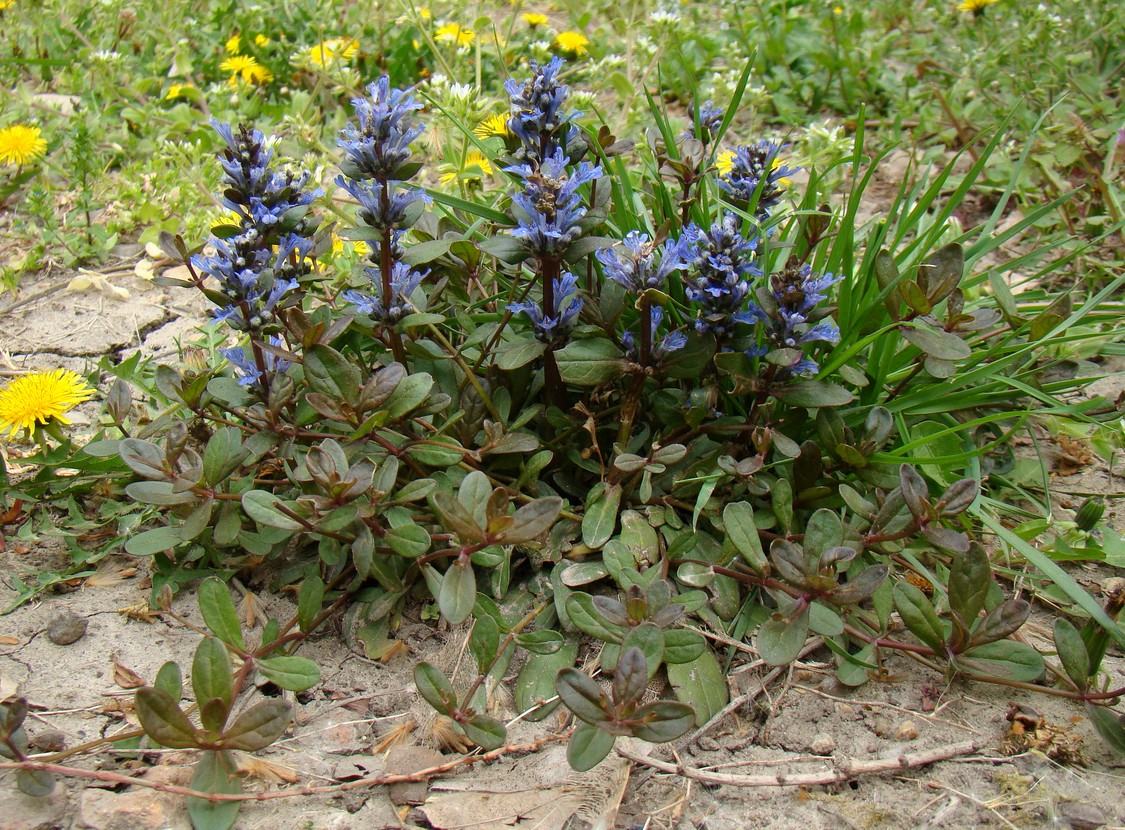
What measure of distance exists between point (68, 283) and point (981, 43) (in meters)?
4.42

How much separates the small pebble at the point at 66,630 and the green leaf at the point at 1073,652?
7.17ft

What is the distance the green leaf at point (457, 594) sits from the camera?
1674 millimetres

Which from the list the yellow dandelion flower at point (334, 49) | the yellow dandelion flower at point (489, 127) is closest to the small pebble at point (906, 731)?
the yellow dandelion flower at point (489, 127)

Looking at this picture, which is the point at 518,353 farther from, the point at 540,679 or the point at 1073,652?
the point at 1073,652

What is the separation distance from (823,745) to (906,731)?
0.18 metres

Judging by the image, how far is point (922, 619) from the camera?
1886 millimetres

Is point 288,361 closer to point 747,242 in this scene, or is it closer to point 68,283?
point 747,242

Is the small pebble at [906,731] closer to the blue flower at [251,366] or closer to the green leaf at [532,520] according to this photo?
the green leaf at [532,520]

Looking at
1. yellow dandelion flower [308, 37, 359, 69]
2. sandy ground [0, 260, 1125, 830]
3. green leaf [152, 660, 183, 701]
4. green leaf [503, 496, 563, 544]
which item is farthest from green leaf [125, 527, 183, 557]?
yellow dandelion flower [308, 37, 359, 69]

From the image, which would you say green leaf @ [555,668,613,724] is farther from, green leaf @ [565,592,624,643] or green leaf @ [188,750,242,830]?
green leaf @ [188,750,242,830]

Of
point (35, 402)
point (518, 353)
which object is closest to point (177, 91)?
point (35, 402)

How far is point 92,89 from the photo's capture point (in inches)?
171

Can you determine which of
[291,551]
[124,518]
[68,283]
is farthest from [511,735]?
[68,283]

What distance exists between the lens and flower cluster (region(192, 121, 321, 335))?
194 cm
